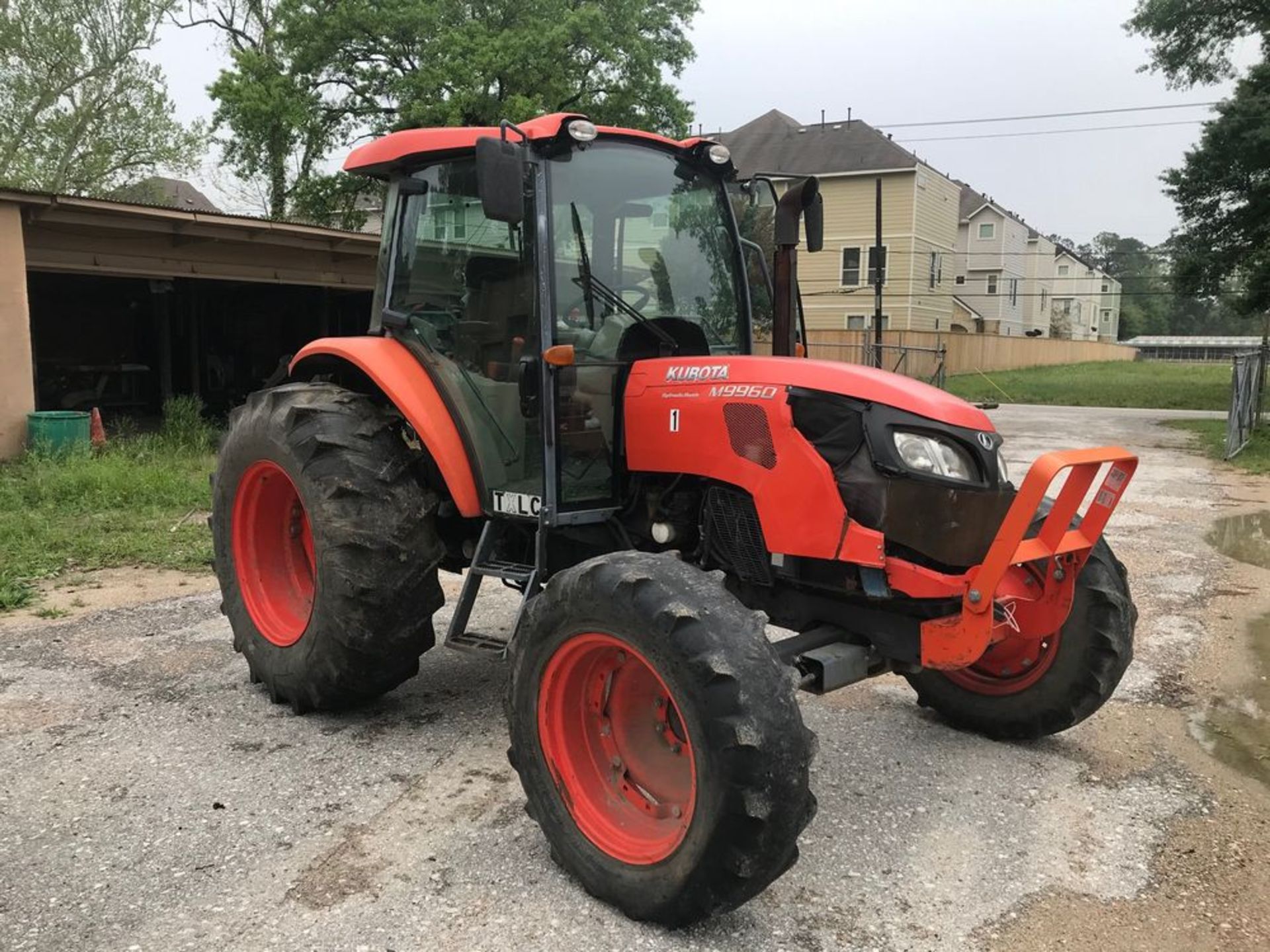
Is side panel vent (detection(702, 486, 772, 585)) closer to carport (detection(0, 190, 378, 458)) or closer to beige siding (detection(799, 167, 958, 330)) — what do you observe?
carport (detection(0, 190, 378, 458))

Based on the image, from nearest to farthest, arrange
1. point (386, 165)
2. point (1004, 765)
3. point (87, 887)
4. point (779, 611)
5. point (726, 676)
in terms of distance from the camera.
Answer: point (726, 676)
point (87, 887)
point (779, 611)
point (1004, 765)
point (386, 165)

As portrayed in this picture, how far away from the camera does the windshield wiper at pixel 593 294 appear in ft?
11.9

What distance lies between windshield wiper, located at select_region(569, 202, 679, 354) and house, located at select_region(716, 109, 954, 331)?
29.1m

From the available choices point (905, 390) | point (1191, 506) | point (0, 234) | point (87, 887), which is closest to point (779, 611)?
point (905, 390)

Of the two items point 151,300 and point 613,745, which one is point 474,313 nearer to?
point 613,745

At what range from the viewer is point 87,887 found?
112 inches

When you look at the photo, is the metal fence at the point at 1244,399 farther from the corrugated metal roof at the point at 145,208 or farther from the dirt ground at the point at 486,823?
the corrugated metal roof at the point at 145,208

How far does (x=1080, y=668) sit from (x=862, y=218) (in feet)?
103

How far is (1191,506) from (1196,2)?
672 inches

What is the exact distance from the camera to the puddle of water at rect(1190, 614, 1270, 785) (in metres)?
3.90

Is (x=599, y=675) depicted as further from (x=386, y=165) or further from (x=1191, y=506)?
(x=1191, y=506)

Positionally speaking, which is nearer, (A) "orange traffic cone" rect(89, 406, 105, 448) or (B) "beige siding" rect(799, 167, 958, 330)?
(A) "orange traffic cone" rect(89, 406, 105, 448)

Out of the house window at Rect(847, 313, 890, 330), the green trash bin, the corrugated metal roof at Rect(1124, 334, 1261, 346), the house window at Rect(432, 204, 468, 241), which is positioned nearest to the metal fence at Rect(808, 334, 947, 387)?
the house window at Rect(847, 313, 890, 330)

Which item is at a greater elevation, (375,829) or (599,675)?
(599,675)
